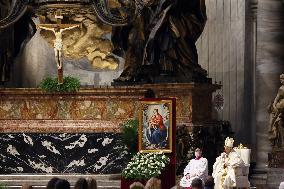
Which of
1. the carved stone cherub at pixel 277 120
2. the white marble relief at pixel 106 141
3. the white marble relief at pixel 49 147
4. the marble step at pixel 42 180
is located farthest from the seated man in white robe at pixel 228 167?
the white marble relief at pixel 49 147

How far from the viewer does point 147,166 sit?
18.8 metres

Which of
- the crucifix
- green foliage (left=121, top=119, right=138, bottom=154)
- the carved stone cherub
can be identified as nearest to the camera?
green foliage (left=121, top=119, right=138, bottom=154)

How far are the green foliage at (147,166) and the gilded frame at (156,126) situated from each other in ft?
0.62

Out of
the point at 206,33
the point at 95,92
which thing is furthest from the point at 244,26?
the point at 95,92

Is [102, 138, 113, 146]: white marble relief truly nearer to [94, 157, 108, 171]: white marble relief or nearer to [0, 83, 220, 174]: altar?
[0, 83, 220, 174]: altar

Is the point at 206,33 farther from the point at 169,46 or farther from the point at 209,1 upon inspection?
the point at 169,46

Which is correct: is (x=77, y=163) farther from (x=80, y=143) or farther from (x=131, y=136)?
(x=131, y=136)

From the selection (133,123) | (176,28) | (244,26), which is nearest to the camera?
(133,123)

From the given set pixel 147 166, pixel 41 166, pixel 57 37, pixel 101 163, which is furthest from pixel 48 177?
pixel 147 166

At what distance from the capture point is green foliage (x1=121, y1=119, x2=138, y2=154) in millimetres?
21562

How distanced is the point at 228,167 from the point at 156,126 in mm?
1547

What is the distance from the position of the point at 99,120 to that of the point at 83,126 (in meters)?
0.41

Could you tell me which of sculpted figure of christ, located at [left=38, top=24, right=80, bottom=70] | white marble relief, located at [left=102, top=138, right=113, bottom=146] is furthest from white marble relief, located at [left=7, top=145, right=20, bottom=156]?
sculpted figure of christ, located at [left=38, top=24, right=80, bottom=70]

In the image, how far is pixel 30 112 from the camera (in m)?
24.1
